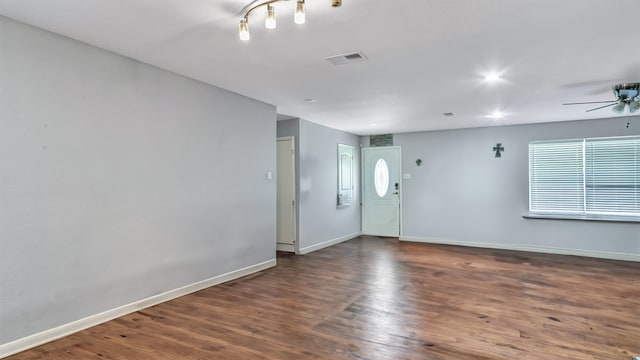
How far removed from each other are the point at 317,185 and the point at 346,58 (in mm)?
3710

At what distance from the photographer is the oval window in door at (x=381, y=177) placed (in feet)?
27.1

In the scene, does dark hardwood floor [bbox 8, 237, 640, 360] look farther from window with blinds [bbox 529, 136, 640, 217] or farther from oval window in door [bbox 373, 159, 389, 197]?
oval window in door [bbox 373, 159, 389, 197]

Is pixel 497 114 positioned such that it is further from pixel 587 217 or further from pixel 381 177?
pixel 381 177

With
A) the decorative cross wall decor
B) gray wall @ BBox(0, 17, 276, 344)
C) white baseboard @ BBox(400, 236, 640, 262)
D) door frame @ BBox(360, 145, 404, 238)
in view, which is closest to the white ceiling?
gray wall @ BBox(0, 17, 276, 344)

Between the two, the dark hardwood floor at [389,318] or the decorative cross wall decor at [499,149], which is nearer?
the dark hardwood floor at [389,318]

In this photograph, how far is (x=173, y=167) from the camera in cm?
384

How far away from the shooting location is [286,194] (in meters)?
6.48

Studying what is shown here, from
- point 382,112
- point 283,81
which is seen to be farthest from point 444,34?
point 382,112

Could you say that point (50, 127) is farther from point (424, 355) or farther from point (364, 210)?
point (364, 210)

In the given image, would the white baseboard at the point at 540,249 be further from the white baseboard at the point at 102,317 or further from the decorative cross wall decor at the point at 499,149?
the white baseboard at the point at 102,317

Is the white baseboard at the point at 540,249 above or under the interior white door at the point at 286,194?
under

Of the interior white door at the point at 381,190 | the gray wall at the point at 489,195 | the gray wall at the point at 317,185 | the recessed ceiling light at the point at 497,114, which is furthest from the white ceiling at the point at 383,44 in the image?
the interior white door at the point at 381,190

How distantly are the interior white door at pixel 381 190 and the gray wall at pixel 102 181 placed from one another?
4332 mm

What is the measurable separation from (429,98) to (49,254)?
14.6 ft
